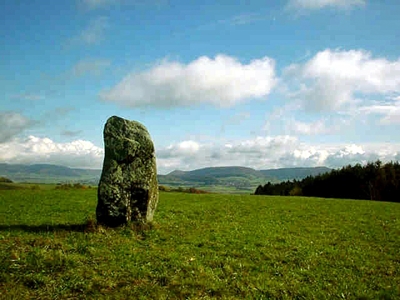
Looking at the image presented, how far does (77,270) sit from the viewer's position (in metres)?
12.4

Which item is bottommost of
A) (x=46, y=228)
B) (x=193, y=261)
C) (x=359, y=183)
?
(x=193, y=261)

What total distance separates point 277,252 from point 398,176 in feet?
249

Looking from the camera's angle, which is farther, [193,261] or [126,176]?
[126,176]

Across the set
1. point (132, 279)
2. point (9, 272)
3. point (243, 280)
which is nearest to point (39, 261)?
point (9, 272)

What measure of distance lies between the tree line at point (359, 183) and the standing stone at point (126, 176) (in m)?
74.2

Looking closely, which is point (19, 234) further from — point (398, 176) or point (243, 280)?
point (398, 176)

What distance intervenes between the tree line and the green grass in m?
63.1

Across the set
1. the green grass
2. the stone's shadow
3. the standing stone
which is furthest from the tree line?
the stone's shadow

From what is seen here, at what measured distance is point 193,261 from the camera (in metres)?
14.3

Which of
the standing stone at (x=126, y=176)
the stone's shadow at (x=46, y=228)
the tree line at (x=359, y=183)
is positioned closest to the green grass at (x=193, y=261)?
the stone's shadow at (x=46, y=228)

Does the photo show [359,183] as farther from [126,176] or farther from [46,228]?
[46,228]

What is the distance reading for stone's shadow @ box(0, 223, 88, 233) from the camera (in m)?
18.7

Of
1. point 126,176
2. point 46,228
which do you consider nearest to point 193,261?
point 126,176

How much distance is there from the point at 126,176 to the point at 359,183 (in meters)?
80.2
